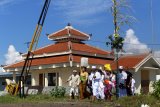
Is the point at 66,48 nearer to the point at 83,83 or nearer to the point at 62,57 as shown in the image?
the point at 62,57

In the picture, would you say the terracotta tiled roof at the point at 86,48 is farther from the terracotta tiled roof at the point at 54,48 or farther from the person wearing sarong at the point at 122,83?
the person wearing sarong at the point at 122,83

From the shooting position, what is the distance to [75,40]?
34.2 meters

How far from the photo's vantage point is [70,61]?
97.9ft

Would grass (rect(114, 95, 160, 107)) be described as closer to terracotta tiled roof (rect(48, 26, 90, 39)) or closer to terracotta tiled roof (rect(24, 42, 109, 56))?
terracotta tiled roof (rect(24, 42, 109, 56))

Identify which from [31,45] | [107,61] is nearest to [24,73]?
[31,45]

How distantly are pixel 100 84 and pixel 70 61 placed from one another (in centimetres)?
1168

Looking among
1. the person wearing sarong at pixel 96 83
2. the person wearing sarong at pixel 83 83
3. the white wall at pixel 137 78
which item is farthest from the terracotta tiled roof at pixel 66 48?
the person wearing sarong at pixel 96 83

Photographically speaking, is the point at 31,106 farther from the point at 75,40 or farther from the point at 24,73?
the point at 75,40

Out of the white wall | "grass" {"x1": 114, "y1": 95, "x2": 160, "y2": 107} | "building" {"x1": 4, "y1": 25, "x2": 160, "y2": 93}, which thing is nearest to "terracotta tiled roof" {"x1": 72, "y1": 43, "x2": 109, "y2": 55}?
"building" {"x1": 4, "y1": 25, "x2": 160, "y2": 93}

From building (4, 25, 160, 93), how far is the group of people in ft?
32.2

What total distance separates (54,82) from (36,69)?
2.00m

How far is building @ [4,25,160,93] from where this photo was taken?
31.6 metres

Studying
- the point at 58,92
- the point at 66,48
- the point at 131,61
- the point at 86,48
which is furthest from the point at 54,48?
the point at 58,92

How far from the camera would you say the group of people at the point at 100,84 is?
1825 centimetres
